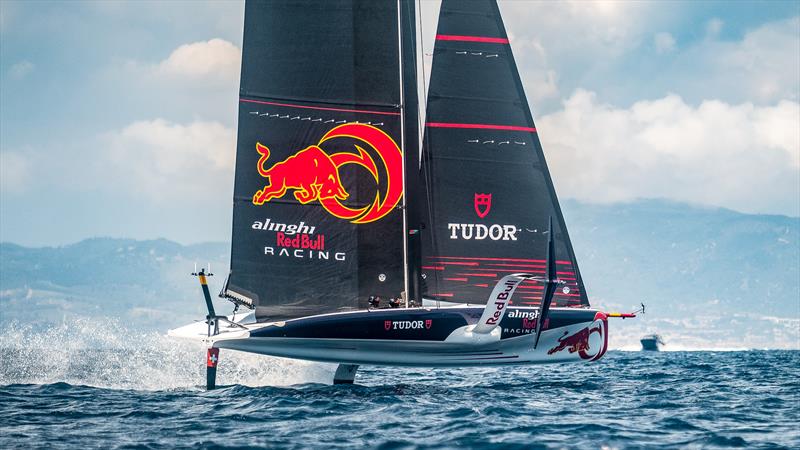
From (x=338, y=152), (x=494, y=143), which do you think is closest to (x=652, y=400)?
(x=494, y=143)

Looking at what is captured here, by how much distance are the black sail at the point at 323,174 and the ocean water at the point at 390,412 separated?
105 inches

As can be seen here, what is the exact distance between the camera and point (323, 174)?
25828 millimetres

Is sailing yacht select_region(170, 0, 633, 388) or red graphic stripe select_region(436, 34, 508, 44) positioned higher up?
red graphic stripe select_region(436, 34, 508, 44)

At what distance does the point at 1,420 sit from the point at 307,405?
19.8ft

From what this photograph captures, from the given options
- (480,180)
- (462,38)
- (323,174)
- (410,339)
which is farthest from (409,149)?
(410,339)

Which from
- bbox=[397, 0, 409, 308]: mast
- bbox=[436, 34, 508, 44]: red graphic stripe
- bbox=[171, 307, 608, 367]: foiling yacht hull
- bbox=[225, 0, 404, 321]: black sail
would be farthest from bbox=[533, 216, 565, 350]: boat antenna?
bbox=[436, 34, 508, 44]: red graphic stripe

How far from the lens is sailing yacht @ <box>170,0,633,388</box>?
25625 mm

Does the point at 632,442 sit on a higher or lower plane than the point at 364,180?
lower

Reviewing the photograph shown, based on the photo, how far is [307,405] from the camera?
21.4 metres

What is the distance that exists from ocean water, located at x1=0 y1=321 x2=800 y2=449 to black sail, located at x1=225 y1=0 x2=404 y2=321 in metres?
2.67

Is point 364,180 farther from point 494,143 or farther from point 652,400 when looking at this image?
A: point 652,400

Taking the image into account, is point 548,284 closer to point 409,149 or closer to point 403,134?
point 409,149

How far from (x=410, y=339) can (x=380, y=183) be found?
4213 millimetres

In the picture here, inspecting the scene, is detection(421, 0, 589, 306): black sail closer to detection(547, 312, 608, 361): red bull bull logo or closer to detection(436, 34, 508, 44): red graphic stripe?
detection(436, 34, 508, 44): red graphic stripe
